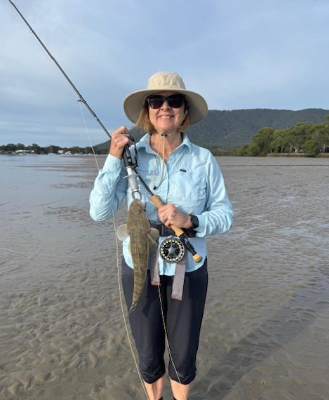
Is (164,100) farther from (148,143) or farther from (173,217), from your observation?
(173,217)

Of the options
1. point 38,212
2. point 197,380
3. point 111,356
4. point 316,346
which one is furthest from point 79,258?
Answer: point 38,212

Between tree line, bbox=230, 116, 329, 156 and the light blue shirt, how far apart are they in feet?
336

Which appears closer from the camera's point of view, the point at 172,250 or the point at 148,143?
the point at 172,250

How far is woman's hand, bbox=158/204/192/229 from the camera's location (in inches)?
111

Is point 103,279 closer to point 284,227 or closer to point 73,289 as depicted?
point 73,289

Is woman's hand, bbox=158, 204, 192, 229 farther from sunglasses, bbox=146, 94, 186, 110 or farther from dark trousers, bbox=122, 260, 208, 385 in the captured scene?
sunglasses, bbox=146, 94, 186, 110

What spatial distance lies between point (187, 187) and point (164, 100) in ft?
2.79

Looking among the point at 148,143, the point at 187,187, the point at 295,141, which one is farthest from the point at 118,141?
the point at 295,141

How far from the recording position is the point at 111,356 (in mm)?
4727

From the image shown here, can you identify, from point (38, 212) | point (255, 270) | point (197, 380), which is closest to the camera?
point (197, 380)

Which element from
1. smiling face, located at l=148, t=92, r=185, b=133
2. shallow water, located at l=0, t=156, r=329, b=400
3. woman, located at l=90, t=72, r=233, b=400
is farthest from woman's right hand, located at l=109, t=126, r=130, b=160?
shallow water, located at l=0, t=156, r=329, b=400

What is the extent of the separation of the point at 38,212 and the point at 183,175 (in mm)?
13278

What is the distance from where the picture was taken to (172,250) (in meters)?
2.95

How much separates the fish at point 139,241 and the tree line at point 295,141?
102848mm
